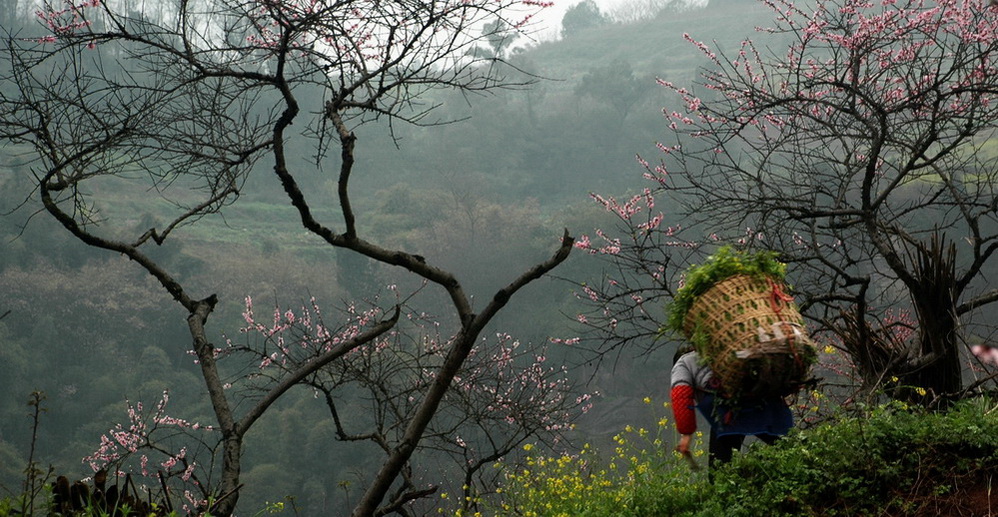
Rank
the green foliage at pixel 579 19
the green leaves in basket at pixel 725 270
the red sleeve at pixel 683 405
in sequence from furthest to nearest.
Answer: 1. the green foliage at pixel 579 19
2. the red sleeve at pixel 683 405
3. the green leaves in basket at pixel 725 270

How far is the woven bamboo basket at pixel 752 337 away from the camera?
3.47 m

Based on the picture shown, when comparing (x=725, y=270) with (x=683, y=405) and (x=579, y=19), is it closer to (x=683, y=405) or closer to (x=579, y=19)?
(x=683, y=405)

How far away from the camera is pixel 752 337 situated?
3.47 metres

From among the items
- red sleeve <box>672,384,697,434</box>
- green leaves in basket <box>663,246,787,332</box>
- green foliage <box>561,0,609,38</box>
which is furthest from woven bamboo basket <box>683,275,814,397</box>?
green foliage <box>561,0,609,38</box>

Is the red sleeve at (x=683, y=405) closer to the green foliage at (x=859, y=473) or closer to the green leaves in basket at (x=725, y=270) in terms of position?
the green foliage at (x=859, y=473)

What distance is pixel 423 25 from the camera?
4.53 meters

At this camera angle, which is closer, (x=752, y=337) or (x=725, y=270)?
(x=752, y=337)

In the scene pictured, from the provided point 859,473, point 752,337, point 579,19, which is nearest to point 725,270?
point 752,337

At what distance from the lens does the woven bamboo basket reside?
3.47m

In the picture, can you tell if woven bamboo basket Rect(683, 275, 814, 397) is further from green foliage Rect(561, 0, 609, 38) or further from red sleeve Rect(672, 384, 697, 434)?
green foliage Rect(561, 0, 609, 38)

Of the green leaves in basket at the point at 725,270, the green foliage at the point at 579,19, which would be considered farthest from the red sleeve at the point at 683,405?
the green foliage at the point at 579,19

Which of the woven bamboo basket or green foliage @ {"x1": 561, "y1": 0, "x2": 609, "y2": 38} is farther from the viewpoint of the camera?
green foliage @ {"x1": 561, "y1": 0, "x2": 609, "y2": 38}

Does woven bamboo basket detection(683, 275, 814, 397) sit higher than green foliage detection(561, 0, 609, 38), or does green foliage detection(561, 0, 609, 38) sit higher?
green foliage detection(561, 0, 609, 38)

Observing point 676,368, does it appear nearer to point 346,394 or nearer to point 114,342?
point 346,394
